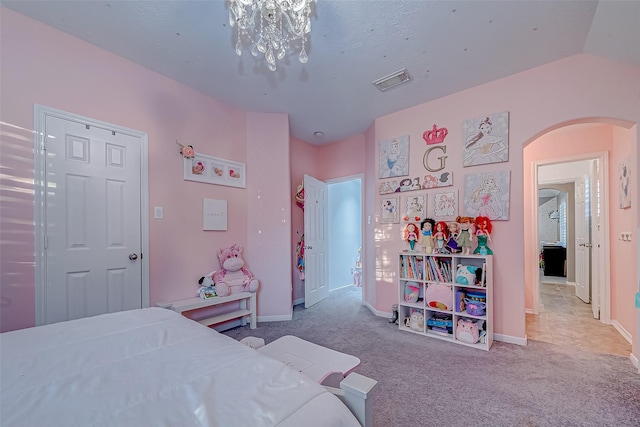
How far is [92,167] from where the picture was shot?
87.2 inches

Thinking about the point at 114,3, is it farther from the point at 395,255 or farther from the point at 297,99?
the point at 395,255

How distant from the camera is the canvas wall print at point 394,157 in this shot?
10.8 ft

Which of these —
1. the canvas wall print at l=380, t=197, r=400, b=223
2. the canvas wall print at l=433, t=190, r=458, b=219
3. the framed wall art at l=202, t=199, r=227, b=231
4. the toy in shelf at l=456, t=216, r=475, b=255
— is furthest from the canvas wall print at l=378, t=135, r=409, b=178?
the framed wall art at l=202, t=199, r=227, b=231

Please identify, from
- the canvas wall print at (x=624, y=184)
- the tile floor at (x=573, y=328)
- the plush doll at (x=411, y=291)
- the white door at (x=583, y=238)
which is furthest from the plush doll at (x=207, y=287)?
the white door at (x=583, y=238)

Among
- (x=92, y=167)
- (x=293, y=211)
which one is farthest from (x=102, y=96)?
(x=293, y=211)

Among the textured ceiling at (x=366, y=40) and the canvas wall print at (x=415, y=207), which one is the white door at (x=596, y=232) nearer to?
the textured ceiling at (x=366, y=40)

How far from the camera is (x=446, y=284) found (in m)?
2.75

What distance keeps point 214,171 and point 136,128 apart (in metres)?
0.84

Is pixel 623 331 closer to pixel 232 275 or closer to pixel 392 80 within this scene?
pixel 392 80

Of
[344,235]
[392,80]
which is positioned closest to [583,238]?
[344,235]

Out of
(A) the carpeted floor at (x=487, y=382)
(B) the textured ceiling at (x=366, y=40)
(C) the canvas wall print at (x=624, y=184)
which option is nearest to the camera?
(A) the carpeted floor at (x=487, y=382)

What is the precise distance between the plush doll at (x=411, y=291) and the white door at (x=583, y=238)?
2.77 meters

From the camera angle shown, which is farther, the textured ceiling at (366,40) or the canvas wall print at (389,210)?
the canvas wall print at (389,210)

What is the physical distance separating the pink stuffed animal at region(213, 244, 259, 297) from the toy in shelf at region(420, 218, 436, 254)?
6.54 feet
